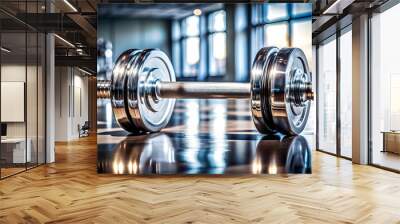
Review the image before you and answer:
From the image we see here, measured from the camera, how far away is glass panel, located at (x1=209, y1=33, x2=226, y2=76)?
14.5 feet

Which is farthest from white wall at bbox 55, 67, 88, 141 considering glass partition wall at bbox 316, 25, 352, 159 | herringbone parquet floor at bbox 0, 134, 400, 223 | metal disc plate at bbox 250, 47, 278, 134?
metal disc plate at bbox 250, 47, 278, 134

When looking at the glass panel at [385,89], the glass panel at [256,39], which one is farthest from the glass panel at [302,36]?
the glass panel at [385,89]

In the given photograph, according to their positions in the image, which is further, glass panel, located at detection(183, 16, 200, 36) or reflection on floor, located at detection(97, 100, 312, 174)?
glass panel, located at detection(183, 16, 200, 36)

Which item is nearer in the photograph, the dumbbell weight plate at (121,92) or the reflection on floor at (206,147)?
the dumbbell weight plate at (121,92)

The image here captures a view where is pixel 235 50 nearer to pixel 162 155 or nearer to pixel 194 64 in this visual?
pixel 194 64

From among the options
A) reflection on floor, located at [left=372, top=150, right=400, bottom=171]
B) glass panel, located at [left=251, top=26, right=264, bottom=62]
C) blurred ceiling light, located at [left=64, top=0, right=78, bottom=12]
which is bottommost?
reflection on floor, located at [left=372, top=150, right=400, bottom=171]

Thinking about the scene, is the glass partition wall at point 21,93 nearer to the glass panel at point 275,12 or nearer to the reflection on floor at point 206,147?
the reflection on floor at point 206,147

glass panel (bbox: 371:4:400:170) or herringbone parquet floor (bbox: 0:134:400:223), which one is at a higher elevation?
glass panel (bbox: 371:4:400:170)

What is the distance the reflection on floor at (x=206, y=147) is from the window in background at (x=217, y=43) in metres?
0.46

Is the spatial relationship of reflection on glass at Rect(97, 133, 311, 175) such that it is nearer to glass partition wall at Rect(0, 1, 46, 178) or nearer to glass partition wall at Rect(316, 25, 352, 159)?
glass partition wall at Rect(0, 1, 46, 178)

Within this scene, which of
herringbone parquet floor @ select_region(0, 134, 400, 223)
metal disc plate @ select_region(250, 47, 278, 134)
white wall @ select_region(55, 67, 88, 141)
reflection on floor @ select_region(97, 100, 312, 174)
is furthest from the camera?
white wall @ select_region(55, 67, 88, 141)

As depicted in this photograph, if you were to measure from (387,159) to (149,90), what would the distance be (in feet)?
13.8

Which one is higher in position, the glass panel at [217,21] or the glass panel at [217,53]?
the glass panel at [217,21]

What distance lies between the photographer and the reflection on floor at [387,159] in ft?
18.6
